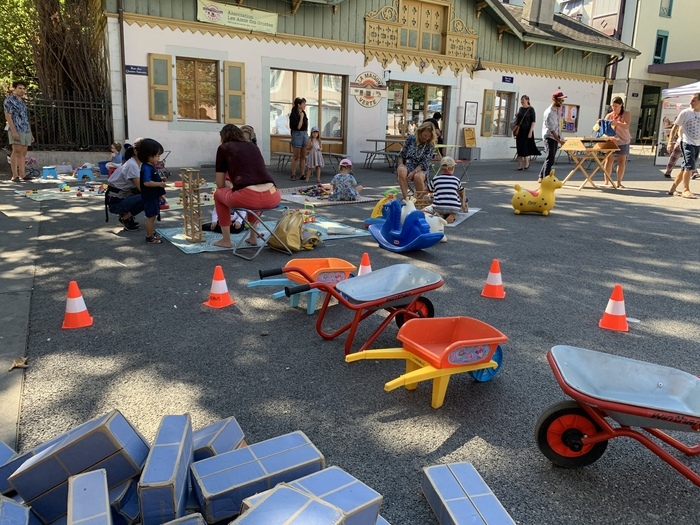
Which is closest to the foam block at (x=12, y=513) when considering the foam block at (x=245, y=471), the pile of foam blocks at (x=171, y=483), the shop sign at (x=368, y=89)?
the pile of foam blocks at (x=171, y=483)

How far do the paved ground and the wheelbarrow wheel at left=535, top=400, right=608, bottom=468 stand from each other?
0.08 metres

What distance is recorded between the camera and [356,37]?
17062mm

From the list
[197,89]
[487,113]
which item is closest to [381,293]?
[197,89]

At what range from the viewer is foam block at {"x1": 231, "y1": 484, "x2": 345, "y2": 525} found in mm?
1646

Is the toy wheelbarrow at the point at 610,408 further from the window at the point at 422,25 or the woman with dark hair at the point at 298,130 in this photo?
the window at the point at 422,25

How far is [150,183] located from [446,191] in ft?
13.6

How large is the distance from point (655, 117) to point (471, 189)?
86.1 feet

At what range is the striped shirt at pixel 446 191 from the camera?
8156mm

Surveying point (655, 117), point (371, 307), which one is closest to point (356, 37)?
point (371, 307)

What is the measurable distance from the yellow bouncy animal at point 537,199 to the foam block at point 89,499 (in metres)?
8.32

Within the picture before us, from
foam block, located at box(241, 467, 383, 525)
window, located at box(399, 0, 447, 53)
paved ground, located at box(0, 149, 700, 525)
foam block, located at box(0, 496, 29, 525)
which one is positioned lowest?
paved ground, located at box(0, 149, 700, 525)

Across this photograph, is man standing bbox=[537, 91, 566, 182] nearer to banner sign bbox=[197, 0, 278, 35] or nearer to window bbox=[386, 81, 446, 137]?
window bbox=[386, 81, 446, 137]

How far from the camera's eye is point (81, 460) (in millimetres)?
2002

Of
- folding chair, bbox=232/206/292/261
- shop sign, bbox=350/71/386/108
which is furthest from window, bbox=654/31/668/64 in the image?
folding chair, bbox=232/206/292/261
